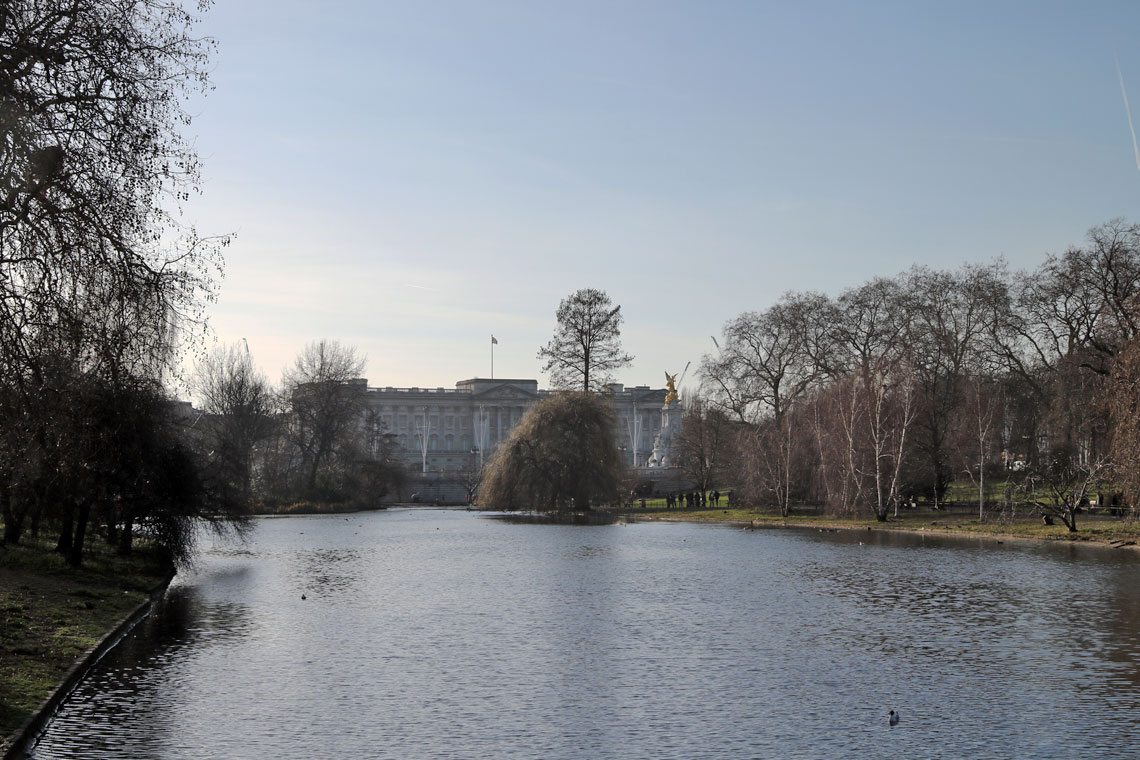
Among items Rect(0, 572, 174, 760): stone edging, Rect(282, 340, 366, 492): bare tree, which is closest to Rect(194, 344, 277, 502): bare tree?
Rect(282, 340, 366, 492): bare tree

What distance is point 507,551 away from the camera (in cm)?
4547

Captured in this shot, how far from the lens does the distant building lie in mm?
173125

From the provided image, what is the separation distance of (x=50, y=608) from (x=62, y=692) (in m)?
6.88

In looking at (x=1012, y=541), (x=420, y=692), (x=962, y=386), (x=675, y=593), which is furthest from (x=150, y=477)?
(x=962, y=386)

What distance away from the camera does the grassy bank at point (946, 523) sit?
152 feet

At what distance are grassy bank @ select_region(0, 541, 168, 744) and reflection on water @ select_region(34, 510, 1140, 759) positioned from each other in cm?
66

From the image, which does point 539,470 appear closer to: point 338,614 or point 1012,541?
point 1012,541

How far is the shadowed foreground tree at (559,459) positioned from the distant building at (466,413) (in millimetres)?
96461

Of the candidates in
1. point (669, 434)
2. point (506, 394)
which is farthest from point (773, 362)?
point (506, 394)

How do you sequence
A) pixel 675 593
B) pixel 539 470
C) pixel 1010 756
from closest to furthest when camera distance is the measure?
1. pixel 1010 756
2. pixel 675 593
3. pixel 539 470

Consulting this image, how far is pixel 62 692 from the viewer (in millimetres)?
17078

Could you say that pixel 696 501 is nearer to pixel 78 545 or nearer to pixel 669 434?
pixel 669 434

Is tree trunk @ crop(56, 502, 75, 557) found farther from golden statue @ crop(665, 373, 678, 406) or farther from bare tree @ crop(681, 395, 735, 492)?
golden statue @ crop(665, 373, 678, 406)

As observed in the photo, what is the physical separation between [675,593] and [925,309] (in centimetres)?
4332
